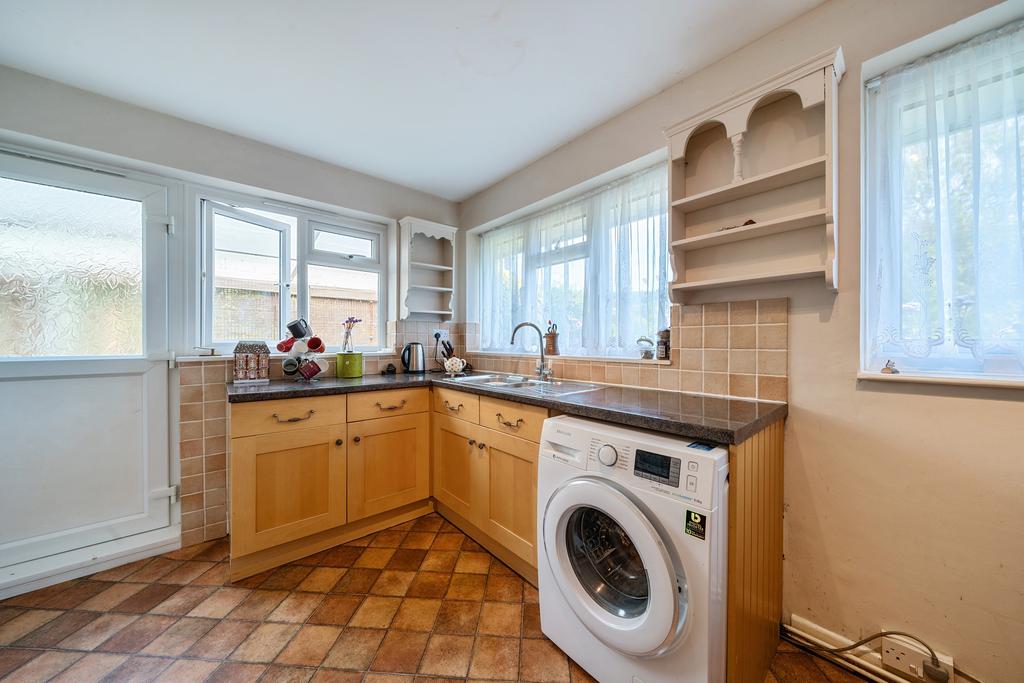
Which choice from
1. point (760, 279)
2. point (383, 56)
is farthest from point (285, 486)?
point (760, 279)

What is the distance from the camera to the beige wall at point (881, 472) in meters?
1.03

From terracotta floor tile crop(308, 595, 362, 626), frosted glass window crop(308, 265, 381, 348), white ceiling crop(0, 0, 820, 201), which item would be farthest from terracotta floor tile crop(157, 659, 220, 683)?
white ceiling crop(0, 0, 820, 201)

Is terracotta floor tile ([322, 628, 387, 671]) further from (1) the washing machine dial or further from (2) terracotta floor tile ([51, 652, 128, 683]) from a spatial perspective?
(1) the washing machine dial

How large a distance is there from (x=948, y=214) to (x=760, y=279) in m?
0.51

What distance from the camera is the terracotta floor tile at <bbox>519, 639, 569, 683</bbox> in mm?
1218

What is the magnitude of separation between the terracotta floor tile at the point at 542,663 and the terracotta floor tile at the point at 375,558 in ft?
2.86

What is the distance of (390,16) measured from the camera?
1.37 m

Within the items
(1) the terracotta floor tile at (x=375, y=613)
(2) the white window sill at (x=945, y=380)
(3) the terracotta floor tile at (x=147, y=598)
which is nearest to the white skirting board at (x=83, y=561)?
(3) the terracotta floor tile at (x=147, y=598)

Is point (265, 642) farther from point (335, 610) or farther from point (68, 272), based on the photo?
point (68, 272)

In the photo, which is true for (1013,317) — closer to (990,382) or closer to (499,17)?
(990,382)

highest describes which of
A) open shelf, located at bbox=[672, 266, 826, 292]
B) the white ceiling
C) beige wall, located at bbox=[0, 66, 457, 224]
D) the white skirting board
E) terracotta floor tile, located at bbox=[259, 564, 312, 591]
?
the white ceiling

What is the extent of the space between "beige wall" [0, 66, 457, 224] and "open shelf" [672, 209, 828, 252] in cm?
206

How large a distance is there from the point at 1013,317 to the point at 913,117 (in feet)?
2.34

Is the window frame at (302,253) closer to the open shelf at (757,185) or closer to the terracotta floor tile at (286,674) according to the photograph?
the terracotta floor tile at (286,674)
